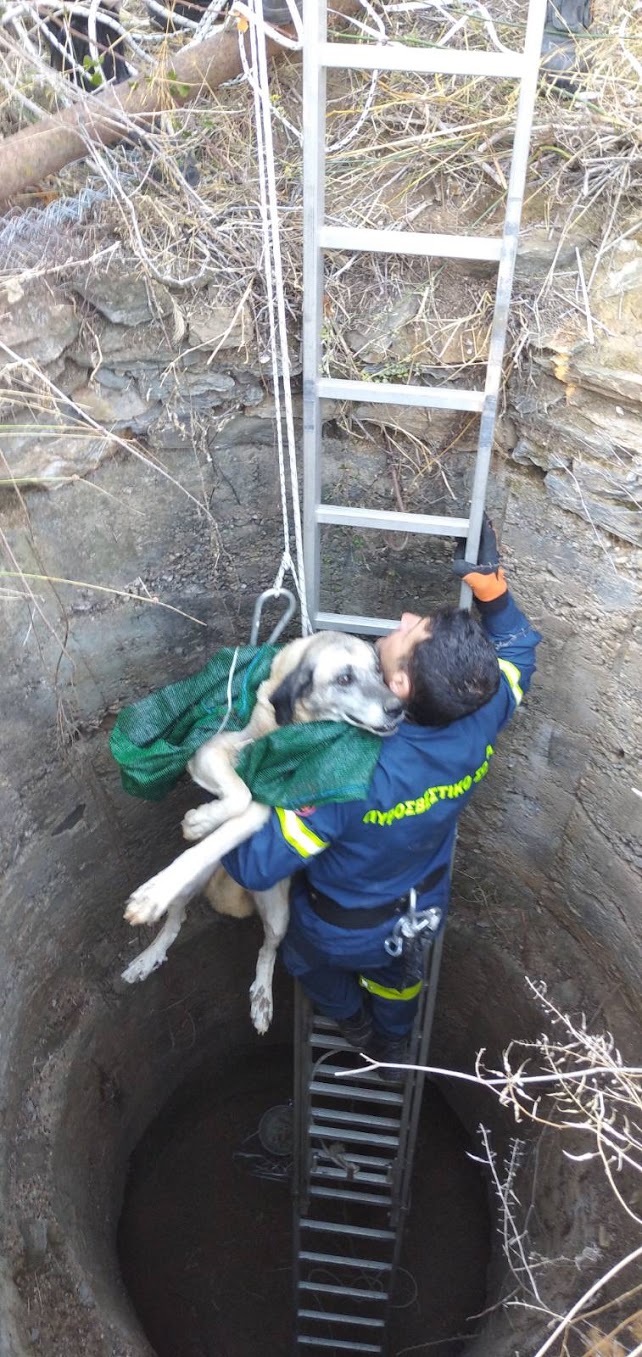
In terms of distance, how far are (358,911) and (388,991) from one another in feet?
1.88

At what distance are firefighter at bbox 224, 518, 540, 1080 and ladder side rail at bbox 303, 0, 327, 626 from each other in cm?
47

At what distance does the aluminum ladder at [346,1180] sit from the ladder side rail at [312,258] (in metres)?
1.41

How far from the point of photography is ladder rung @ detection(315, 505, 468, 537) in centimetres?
274

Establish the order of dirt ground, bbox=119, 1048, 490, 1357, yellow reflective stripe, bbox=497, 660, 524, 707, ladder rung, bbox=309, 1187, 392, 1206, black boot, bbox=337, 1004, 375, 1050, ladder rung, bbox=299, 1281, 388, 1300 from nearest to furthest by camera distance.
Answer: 1. yellow reflective stripe, bbox=497, 660, 524, 707
2. black boot, bbox=337, 1004, 375, 1050
3. ladder rung, bbox=309, 1187, 392, 1206
4. ladder rung, bbox=299, 1281, 388, 1300
5. dirt ground, bbox=119, 1048, 490, 1357

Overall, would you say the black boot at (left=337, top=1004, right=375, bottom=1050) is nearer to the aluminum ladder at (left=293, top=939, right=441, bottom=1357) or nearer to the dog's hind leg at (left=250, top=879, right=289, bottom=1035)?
Result: the aluminum ladder at (left=293, top=939, right=441, bottom=1357)

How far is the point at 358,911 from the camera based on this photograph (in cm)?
275

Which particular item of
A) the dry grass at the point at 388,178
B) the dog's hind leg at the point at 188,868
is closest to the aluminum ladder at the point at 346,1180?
the dog's hind leg at the point at 188,868

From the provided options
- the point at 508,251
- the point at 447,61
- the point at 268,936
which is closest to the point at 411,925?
the point at 268,936

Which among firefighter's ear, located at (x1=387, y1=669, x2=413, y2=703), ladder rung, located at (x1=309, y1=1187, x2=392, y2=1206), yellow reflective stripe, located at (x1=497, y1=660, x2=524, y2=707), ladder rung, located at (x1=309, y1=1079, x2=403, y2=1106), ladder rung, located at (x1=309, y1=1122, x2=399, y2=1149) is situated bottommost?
ladder rung, located at (x1=309, y1=1187, x2=392, y2=1206)

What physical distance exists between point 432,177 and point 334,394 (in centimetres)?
76

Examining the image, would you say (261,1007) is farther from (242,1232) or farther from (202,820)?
(242,1232)

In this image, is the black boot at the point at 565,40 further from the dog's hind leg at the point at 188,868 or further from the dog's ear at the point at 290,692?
the dog's hind leg at the point at 188,868

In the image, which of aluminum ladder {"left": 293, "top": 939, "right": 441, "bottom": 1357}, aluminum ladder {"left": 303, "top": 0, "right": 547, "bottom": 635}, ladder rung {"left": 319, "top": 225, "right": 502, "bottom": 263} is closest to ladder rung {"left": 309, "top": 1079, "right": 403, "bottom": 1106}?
aluminum ladder {"left": 293, "top": 939, "right": 441, "bottom": 1357}

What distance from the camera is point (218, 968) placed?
15.3 ft
